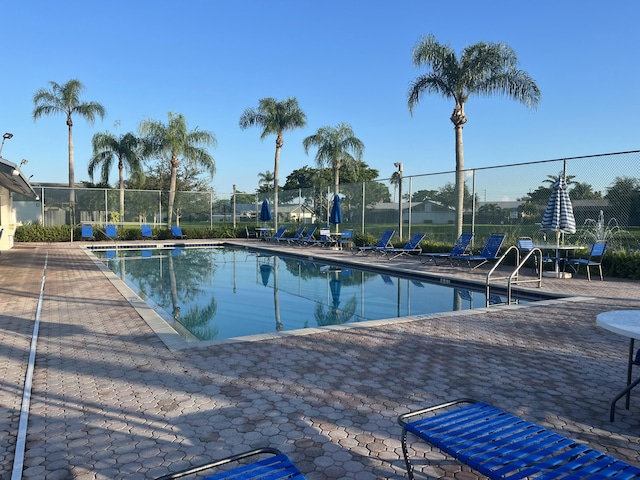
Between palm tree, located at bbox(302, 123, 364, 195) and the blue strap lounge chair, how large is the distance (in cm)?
2354

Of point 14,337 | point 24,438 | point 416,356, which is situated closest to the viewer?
point 24,438

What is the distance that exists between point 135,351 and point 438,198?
1296 cm

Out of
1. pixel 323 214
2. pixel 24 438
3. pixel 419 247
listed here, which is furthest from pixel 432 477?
pixel 323 214

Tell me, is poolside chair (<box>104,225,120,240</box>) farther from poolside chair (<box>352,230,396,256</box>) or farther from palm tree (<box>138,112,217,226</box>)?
poolside chair (<box>352,230,396,256</box>)

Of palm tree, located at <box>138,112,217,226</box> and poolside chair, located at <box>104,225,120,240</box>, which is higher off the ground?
palm tree, located at <box>138,112,217,226</box>

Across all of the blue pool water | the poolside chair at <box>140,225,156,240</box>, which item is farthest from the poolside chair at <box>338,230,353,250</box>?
the poolside chair at <box>140,225,156,240</box>

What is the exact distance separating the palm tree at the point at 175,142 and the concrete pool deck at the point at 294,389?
68.9 ft

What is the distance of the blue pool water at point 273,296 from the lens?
6.80m

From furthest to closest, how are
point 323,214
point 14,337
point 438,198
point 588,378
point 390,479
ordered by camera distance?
point 323,214 → point 438,198 → point 14,337 → point 588,378 → point 390,479

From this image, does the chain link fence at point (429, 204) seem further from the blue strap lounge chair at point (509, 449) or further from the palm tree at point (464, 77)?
the blue strap lounge chair at point (509, 449)

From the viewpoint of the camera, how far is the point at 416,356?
170 inches

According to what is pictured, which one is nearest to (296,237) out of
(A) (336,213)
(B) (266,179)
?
(A) (336,213)

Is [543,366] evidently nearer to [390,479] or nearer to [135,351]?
[390,479]

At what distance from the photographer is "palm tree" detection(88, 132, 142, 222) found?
28031 millimetres
